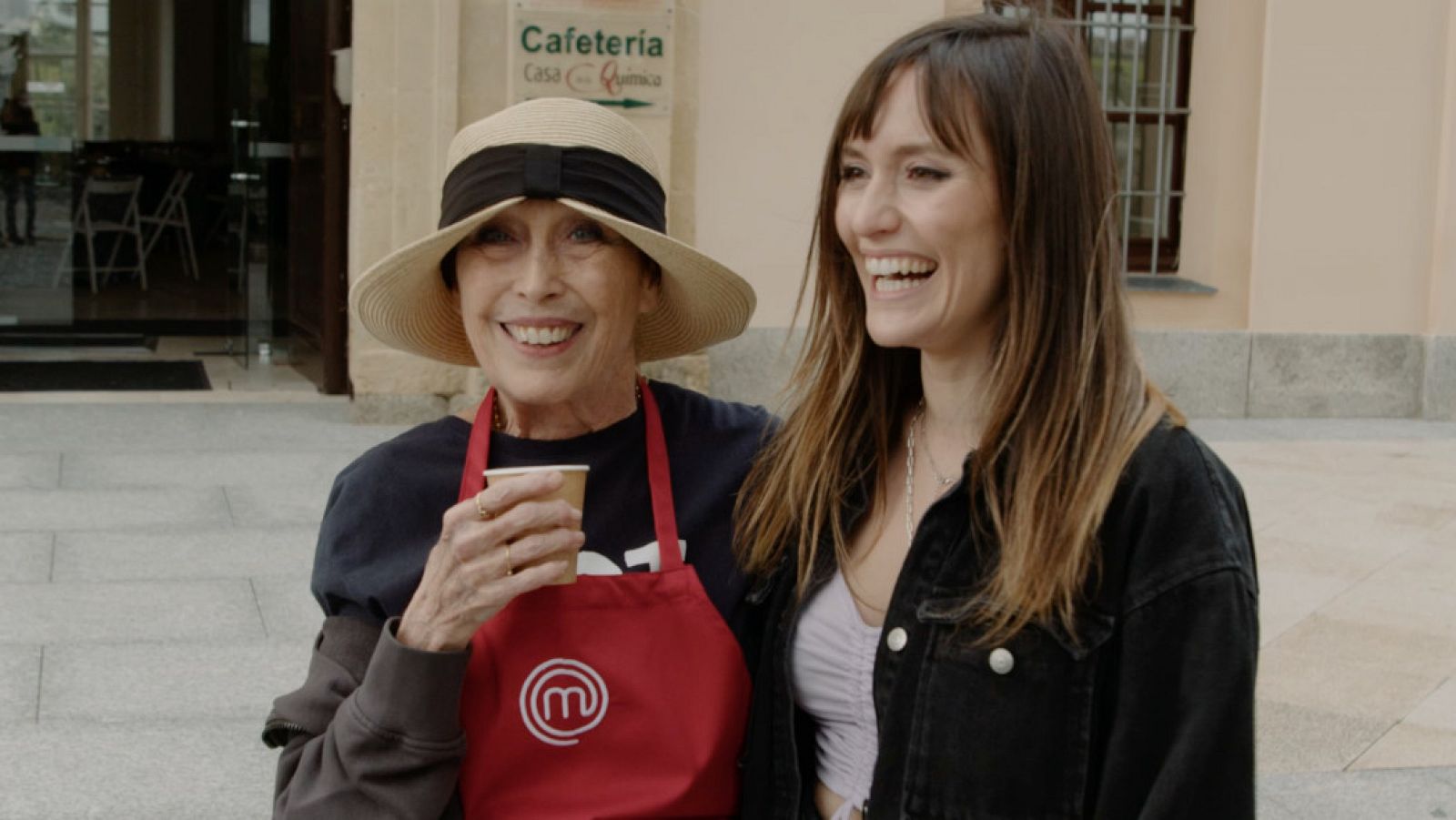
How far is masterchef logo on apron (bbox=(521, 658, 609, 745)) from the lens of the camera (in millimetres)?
2204

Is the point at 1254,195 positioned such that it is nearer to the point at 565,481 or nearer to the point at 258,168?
the point at 258,168

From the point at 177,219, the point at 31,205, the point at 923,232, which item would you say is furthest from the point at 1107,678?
the point at 177,219

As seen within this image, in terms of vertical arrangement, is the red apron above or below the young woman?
below

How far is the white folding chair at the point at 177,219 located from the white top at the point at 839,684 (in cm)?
1393

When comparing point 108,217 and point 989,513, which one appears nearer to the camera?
point 989,513

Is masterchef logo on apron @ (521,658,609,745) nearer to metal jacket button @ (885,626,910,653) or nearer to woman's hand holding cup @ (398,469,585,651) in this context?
woman's hand holding cup @ (398,469,585,651)

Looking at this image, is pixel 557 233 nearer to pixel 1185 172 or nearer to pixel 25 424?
pixel 25 424

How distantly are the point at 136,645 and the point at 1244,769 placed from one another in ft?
13.0

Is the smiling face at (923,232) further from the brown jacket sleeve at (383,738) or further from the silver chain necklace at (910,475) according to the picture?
the brown jacket sleeve at (383,738)

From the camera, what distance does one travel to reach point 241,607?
18.4ft

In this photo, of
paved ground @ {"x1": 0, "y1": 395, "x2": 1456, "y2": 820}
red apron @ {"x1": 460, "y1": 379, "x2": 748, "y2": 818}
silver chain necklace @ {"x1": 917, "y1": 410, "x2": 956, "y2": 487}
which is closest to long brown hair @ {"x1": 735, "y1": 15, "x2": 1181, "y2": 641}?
silver chain necklace @ {"x1": 917, "y1": 410, "x2": 956, "y2": 487}

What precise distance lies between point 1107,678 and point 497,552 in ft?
2.16

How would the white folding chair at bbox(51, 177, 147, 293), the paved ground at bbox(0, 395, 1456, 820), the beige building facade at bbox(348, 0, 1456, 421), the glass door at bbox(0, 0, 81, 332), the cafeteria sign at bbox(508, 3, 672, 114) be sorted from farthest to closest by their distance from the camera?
the white folding chair at bbox(51, 177, 147, 293)
the glass door at bbox(0, 0, 81, 332)
the beige building facade at bbox(348, 0, 1456, 421)
the cafeteria sign at bbox(508, 3, 672, 114)
the paved ground at bbox(0, 395, 1456, 820)

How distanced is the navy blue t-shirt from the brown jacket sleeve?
10cm
